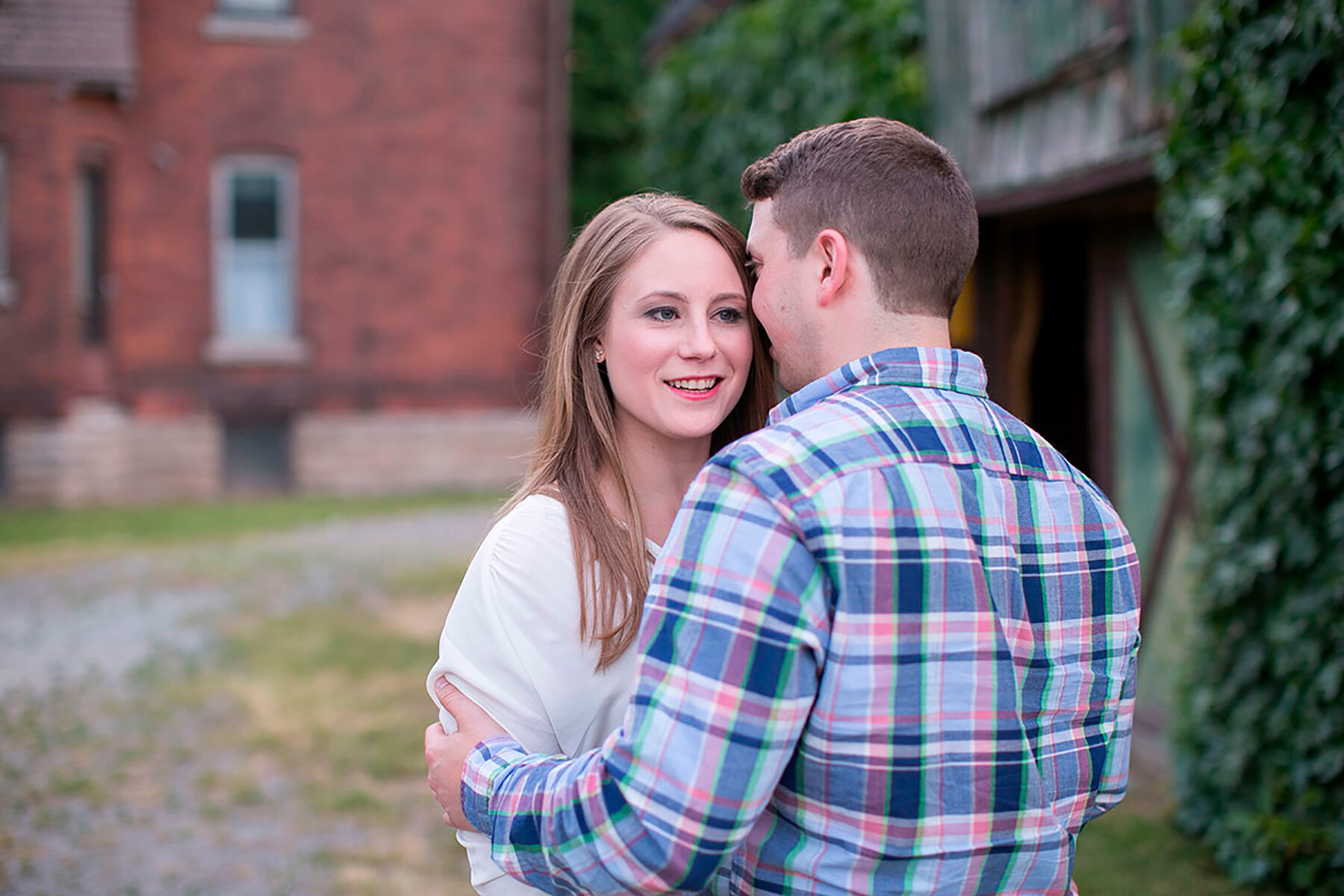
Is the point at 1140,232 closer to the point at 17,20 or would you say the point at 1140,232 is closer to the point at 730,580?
the point at 730,580

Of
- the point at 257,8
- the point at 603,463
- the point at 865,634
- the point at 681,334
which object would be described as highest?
the point at 257,8

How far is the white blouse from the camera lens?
202 cm

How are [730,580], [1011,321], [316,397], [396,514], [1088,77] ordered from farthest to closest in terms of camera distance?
[316,397], [396,514], [1011,321], [1088,77], [730,580]

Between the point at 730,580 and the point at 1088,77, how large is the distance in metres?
5.05

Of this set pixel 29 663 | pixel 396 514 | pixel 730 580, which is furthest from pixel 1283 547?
pixel 396 514

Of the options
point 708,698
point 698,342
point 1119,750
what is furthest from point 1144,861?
point 708,698

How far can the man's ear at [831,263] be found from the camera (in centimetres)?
181

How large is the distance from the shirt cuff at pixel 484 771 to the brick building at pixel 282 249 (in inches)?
521

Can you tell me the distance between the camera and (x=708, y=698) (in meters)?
1.56

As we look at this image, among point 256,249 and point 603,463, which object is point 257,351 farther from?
point 603,463

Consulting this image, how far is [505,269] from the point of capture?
54.0 feet

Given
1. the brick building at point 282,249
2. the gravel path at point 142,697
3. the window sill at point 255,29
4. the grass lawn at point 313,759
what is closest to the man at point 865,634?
the grass lawn at point 313,759

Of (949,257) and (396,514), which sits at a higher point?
(949,257)

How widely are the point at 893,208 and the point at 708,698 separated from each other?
73 cm
